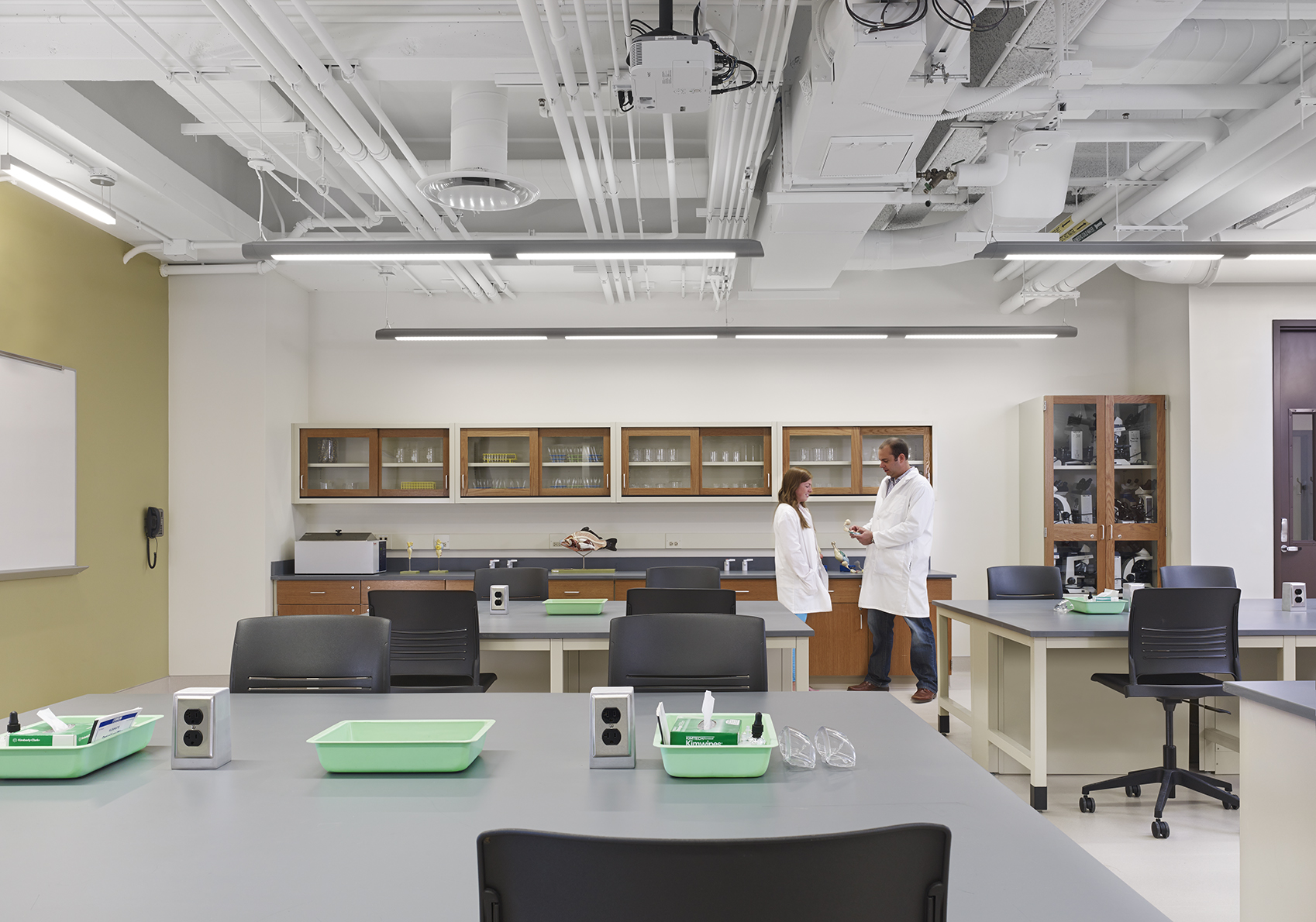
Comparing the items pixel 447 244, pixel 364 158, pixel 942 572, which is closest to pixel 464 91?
pixel 364 158

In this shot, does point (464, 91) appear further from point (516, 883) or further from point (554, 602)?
point (516, 883)

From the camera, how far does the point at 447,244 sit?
392cm

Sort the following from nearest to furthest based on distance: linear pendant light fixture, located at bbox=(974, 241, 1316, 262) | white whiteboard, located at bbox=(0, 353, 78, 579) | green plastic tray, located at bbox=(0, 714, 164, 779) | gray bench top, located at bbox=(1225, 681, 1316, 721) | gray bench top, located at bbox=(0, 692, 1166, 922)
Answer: gray bench top, located at bbox=(0, 692, 1166, 922) → green plastic tray, located at bbox=(0, 714, 164, 779) → gray bench top, located at bbox=(1225, 681, 1316, 721) → linear pendant light fixture, located at bbox=(974, 241, 1316, 262) → white whiteboard, located at bbox=(0, 353, 78, 579)

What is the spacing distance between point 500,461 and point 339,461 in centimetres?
141

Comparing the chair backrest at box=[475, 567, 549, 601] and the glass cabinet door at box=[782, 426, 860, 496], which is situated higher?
the glass cabinet door at box=[782, 426, 860, 496]

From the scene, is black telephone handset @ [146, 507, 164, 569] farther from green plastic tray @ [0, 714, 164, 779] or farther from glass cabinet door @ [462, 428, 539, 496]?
green plastic tray @ [0, 714, 164, 779]

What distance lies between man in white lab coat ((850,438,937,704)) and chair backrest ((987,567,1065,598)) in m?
0.79

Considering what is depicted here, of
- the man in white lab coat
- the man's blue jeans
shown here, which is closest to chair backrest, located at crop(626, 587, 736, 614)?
the man in white lab coat

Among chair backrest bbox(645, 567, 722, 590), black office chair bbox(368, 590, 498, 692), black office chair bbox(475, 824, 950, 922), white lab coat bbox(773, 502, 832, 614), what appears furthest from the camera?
white lab coat bbox(773, 502, 832, 614)

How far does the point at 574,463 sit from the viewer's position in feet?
23.6

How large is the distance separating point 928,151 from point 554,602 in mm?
3391

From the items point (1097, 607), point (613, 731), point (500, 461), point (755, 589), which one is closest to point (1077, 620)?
point (1097, 607)

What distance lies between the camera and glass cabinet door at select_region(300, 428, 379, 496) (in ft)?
23.3

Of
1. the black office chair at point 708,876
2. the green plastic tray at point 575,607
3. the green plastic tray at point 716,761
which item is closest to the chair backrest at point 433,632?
the green plastic tray at point 575,607
